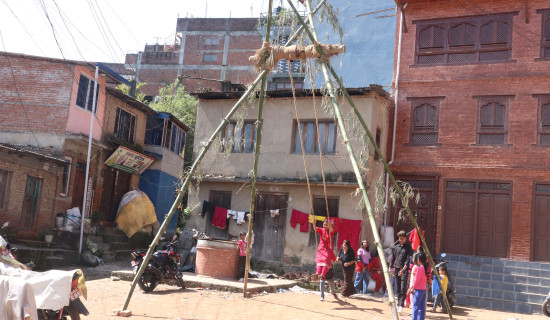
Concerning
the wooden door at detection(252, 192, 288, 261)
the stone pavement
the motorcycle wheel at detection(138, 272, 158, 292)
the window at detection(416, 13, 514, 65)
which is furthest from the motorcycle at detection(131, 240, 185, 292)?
the window at detection(416, 13, 514, 65)

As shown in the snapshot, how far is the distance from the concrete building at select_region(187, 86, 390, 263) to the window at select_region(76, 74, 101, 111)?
4.84 metres

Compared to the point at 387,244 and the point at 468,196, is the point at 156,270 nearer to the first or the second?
the point at 387,244

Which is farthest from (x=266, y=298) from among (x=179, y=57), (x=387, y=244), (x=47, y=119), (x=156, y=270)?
(x=179, y=57)

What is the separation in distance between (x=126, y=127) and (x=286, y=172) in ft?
33.4

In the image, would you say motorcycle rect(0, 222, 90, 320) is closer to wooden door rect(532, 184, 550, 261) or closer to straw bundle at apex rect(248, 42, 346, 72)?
straw bundle at apex rect(248, 42, 346, 72)

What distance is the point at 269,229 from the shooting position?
20.6 m

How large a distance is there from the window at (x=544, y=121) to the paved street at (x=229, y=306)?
611 cm

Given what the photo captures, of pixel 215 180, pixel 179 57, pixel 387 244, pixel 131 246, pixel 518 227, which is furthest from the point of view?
pixel 179 57

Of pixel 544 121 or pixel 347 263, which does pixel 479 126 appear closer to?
pixel 544 121

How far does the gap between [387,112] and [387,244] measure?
193 inches

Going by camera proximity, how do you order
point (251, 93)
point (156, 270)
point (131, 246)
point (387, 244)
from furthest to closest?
point (131, 246) < point (387, 244) < point (156, 270) < point (251, 93)

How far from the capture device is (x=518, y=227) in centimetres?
1825

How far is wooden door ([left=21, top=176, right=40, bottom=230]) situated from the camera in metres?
20.0

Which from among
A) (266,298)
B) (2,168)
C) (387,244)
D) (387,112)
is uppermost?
(387,112)
